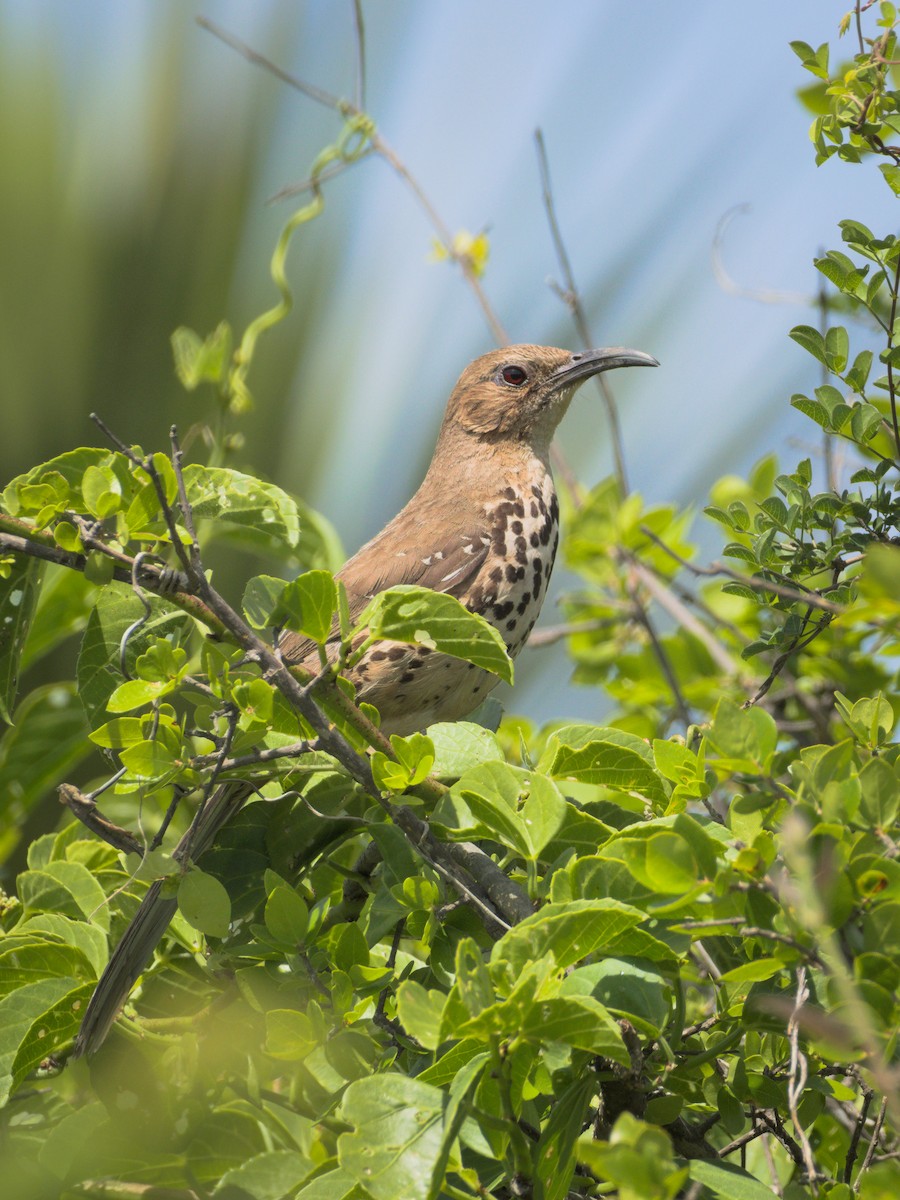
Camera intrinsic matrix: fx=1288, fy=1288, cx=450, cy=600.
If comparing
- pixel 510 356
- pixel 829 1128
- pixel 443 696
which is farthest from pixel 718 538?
pixel 829 1128

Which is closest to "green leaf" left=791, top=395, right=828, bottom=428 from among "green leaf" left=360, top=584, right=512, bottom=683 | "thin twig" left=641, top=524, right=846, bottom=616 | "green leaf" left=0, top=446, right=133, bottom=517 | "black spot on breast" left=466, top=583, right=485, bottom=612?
"thin twig" left=641, top=524, right=846, bottom=616

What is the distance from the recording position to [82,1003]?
1850 millimetres

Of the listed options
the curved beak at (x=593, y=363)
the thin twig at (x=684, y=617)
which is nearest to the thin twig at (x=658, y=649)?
the thin twig at (x=684, y=617)

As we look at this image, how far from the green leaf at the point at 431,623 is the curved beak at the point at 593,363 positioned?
8.02 feet

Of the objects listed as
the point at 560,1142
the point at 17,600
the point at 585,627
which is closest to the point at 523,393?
the point at 585,627

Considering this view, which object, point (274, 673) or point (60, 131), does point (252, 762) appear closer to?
point (274, 673)

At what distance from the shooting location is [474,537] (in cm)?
351

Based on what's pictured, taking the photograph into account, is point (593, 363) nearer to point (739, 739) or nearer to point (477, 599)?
point (477, 599)

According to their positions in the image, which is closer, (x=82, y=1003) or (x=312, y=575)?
(x=312, y=575)

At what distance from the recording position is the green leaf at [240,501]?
1.90 metres

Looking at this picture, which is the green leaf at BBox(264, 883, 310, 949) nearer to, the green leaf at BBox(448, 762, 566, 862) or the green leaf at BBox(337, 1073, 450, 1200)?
the green leaf at BBox(448, 762, 566, 862)

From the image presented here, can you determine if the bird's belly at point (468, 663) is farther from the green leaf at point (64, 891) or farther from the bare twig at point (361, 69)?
the bare twig at point (361, 69)

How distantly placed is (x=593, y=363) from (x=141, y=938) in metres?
2.65

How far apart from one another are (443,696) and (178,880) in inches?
62.0
